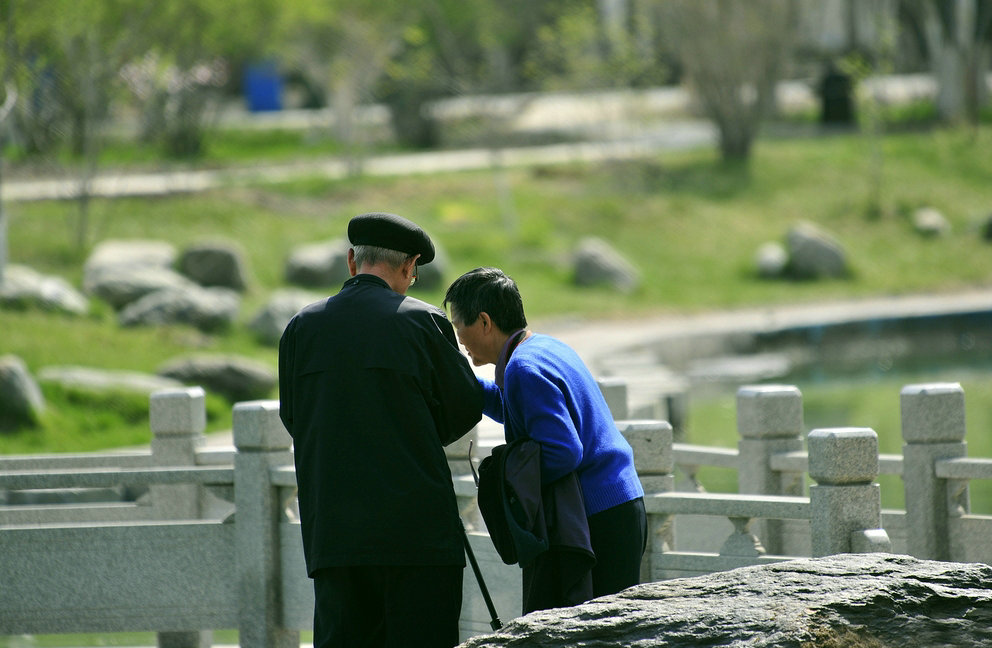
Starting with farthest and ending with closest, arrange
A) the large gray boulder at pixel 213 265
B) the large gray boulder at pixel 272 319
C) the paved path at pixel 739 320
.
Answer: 1. the large gray boulder at pixel 213 265
2. the paved path at pixel 739 320
3. the large gray boulder at pixel 272 319

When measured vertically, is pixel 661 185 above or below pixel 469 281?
above

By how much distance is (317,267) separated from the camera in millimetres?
20344

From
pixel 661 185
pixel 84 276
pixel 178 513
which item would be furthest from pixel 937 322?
pixel 178 513

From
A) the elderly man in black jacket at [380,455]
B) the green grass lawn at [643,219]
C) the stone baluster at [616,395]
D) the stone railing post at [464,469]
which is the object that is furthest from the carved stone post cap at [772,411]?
the green grass lawn at [643,219]

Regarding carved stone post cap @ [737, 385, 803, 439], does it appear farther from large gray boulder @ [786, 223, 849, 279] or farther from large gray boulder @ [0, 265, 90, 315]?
large gray boulder @ [786, 223, 849, 279]

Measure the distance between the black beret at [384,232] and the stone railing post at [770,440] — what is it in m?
3.26

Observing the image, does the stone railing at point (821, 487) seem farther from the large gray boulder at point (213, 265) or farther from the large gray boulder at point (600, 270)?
the large gray boulder at point (600, 270)

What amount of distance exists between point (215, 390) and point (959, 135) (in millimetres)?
22717

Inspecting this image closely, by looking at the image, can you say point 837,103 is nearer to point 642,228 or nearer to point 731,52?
point 731,52

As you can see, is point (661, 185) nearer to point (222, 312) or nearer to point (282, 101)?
point (222, 312)

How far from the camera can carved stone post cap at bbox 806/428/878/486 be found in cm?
502

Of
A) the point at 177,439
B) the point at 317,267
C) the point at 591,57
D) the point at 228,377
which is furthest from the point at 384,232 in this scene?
the point at 591,57

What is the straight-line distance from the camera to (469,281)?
14.4ft

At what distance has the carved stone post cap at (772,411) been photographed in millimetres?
7180
